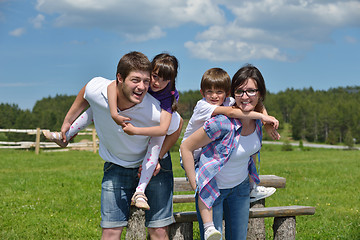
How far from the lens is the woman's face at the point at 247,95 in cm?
323

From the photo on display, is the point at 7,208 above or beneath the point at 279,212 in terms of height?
beneath

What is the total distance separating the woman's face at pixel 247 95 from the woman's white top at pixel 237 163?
29 cm

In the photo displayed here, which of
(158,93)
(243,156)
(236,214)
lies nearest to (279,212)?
(236,214)

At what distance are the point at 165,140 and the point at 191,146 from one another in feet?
0.76

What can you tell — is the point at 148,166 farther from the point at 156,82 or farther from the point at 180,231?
the point at 180,231

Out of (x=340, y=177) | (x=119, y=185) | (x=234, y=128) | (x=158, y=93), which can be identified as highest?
(x=158, y=93)

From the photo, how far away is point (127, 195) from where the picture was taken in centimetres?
323

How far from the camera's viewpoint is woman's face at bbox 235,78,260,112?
3.23 meters

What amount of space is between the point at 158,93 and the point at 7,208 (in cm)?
556

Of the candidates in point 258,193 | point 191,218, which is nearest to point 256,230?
point 258,193

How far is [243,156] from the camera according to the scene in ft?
10.8

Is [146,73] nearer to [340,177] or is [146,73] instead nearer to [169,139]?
[169,139]

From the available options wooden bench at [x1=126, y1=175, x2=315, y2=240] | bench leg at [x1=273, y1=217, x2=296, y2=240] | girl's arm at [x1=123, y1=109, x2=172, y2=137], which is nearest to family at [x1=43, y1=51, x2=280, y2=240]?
girl's arm at [x1=123, y1=109, x2=172, y2=137]

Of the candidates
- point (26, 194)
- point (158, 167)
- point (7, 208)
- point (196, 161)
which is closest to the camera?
point (158, 167)
